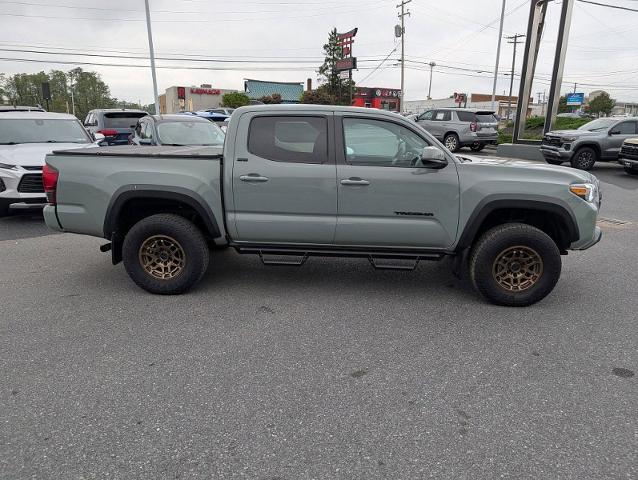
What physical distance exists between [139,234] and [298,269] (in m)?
1.83

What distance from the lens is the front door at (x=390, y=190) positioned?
171 inches

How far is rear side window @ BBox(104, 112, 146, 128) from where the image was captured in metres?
13.9

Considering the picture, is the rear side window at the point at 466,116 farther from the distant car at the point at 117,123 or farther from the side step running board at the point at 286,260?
the side step running board at the point at 286,260

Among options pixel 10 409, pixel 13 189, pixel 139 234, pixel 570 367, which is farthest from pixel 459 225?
pixel 13 189

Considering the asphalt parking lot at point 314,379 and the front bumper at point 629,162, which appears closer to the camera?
the asphalt parking lot at point 314,379

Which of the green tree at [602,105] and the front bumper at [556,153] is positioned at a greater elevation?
the green tree at [602,105]

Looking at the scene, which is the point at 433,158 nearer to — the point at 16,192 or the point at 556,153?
the point at 16,192

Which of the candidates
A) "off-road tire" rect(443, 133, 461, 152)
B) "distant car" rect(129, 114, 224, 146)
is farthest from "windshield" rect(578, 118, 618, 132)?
"distant car" rect(129, 114, 224, 146)

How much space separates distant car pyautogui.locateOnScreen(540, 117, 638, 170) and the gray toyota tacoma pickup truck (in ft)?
36.7

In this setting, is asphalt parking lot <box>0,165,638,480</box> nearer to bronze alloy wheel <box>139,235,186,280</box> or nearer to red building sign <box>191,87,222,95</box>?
bronze alloy wheel <box>139,235,186,280</box>

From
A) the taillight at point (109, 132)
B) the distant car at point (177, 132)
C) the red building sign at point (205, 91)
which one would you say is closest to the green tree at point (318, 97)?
the red building sign at point (205, 91)

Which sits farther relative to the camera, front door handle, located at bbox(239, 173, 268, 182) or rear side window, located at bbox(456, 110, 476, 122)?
rear side window, located at bbox(456, 110, 476, 122)

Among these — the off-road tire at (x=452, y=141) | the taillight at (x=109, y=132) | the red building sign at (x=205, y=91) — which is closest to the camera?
the taillight at (x=109, y=132)

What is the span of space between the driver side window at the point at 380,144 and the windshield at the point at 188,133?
18.3ft
